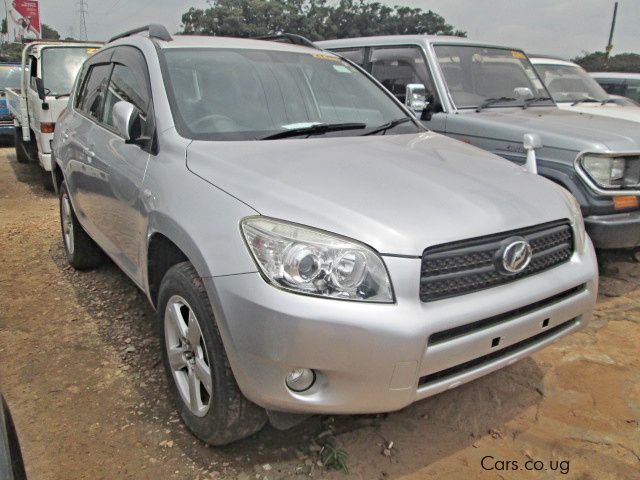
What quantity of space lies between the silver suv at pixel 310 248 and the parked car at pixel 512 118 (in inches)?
52.0

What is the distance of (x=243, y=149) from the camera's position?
2.62m

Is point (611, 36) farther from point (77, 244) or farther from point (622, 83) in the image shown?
point (77, 244)

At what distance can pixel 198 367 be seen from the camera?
2322 mm

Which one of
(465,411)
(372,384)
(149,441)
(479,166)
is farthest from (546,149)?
(149,441)

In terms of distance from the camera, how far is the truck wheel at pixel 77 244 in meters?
4.42

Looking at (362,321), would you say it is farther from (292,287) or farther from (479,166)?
(479,166)

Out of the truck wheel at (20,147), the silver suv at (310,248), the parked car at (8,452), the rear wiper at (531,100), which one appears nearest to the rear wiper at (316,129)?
the silver suv at (310,248)

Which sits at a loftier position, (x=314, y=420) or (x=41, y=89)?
(x=41, y=89)

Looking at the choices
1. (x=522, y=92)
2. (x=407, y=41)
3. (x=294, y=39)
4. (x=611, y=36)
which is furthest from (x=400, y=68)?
(x=611, y=36)

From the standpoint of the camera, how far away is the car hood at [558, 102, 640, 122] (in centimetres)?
542

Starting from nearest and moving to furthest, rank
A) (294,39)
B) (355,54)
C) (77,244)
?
1. (294,39)
2. (77,244)
3. (355,54)

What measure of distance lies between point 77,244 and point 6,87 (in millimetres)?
9796

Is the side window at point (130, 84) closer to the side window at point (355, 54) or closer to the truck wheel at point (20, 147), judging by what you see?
the side window at point (355, 54)

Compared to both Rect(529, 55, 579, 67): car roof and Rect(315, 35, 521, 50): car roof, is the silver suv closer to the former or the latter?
Rect(315, 35, 521, 50): car roof
